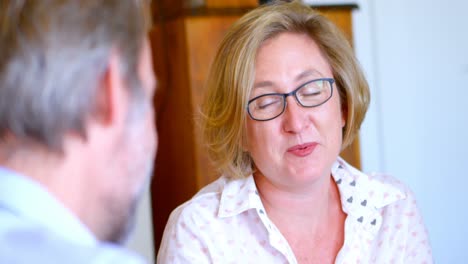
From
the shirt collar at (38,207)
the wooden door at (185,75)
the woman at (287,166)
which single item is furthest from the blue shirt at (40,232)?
the wooden door at (185,75)

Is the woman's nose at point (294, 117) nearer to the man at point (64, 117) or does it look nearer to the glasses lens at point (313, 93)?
the glasses lens at point (313, 93)

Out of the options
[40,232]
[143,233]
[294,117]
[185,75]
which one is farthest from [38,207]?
[185,75]

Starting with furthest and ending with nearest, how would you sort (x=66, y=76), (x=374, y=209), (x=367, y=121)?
(x=367, y=121) < (x=374, y=209) < (x=66, y=76)

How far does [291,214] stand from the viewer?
1488 millimetres

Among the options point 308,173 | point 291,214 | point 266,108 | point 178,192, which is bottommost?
point 178,192

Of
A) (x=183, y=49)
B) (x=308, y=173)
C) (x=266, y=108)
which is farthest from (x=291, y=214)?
(x=183, y=49)

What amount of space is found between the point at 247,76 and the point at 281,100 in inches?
3.6

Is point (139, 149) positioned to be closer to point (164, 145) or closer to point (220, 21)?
point (220, 21)

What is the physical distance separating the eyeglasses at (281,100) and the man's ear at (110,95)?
29.2 inches

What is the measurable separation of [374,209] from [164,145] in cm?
148

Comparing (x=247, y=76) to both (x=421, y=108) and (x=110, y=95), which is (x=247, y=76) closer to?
(x=110, y=95)

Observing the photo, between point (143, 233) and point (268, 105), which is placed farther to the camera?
point (143, 233)

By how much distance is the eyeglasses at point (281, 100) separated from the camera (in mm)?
1412

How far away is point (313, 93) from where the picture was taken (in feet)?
4.68
